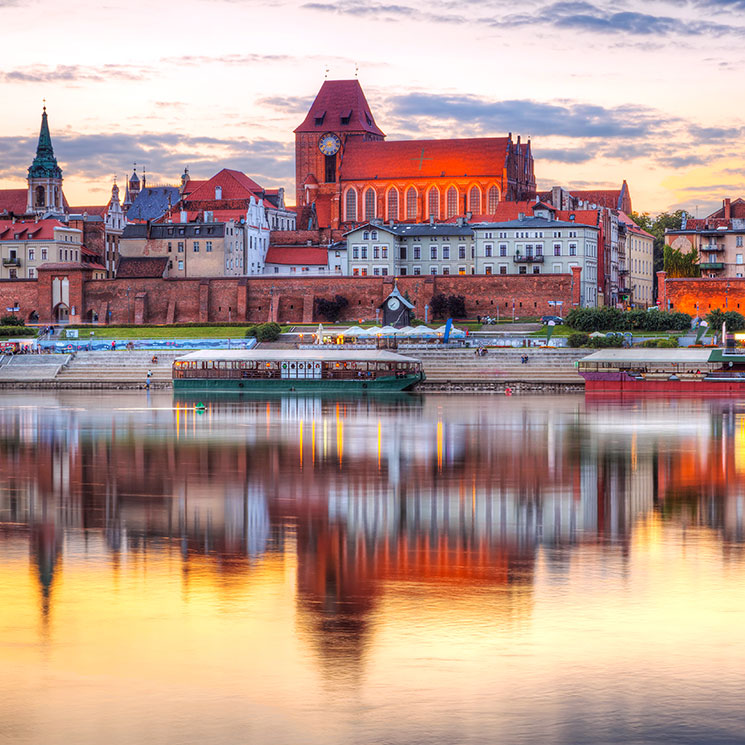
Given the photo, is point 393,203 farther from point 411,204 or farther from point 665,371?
point 665,371

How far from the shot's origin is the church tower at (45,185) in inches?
4884

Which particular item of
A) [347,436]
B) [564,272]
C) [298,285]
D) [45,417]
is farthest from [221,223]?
[347,436]

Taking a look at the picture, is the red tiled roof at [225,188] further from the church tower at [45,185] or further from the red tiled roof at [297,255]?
the church tower at [45,185]

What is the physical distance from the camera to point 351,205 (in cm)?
11656

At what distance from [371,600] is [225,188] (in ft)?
334

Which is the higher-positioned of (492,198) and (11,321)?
(492,198)

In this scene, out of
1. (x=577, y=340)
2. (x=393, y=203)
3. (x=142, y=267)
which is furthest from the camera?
(x=393, y=203)

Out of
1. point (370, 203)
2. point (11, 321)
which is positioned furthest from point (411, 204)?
point (11, 321)

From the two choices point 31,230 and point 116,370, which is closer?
point 116,370

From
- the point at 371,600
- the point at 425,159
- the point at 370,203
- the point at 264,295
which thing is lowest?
the point at 371,600

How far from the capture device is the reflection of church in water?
42.4 feet

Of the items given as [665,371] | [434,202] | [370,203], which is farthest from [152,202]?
[665,371]

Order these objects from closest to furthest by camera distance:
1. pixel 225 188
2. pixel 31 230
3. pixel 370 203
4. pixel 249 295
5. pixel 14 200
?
pixel 249 295 → pixel 31 230 → pixel 225 188 → pixel 370 203 → pixel 14 200

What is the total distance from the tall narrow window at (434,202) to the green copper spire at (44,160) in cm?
3805
